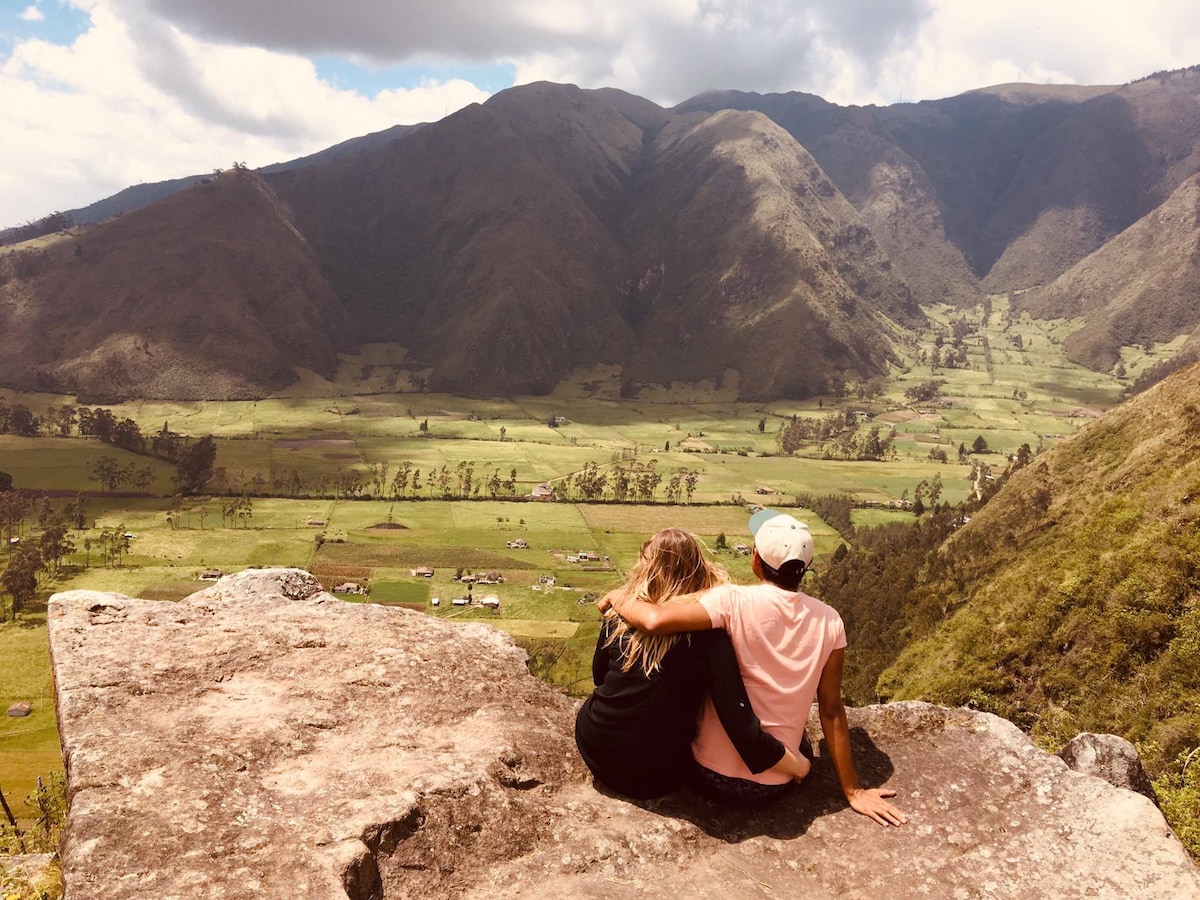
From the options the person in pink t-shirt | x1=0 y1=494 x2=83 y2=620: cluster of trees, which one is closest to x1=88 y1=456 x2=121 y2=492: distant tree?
x1=0 y1=494 x2=83 y2=620: cluster of trees

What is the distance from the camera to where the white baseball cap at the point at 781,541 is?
8.06 m

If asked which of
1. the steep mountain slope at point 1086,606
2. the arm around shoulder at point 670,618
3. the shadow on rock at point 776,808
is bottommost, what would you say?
the steep mountain slope at point 1086,606

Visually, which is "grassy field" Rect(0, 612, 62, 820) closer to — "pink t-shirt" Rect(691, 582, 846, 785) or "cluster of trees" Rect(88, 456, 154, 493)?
"pink t-shirt" Rect(691, 582, 846, 785)

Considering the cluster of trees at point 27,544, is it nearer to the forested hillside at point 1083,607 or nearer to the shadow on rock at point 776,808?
the forested hillside at point 1083,607

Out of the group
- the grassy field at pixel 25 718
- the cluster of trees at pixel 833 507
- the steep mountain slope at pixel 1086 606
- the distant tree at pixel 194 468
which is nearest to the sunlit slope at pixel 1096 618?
the steep mountain slope at pixel 1086 606

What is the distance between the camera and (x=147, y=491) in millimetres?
163500

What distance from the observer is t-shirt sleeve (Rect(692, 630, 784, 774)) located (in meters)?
7.84

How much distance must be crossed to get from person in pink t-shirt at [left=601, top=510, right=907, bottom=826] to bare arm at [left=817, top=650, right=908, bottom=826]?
0.5 inches

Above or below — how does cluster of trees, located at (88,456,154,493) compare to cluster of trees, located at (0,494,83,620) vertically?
A: above

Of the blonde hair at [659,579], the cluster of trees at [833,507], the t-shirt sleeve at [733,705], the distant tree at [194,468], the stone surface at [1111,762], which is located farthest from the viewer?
the distant tree at [194,468]

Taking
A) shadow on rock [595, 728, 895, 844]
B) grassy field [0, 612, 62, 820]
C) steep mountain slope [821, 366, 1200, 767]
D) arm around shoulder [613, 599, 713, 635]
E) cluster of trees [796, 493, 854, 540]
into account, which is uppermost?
arm around shoulder [613, 599, 713, 635]

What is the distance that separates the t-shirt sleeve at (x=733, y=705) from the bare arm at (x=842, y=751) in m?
0.84

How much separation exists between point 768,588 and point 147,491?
7473 inches

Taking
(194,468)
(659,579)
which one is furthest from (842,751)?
(194,468)
